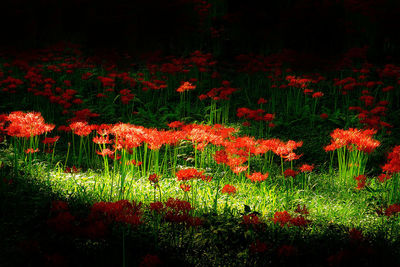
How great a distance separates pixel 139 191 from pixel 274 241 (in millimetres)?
1412

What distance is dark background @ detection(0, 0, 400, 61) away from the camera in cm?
1002

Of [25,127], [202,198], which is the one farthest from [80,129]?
[202,198]

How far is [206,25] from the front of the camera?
1167 centimetres

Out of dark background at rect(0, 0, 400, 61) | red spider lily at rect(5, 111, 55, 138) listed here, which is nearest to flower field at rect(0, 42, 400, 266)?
red spider lily at rect(5, 111, 55, 138)

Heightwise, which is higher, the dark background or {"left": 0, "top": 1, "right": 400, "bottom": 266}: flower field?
the dark background

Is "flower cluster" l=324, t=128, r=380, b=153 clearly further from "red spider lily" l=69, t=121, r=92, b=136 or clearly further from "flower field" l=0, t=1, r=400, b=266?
"red spider lily" l=69, t=121, r=92, b=136

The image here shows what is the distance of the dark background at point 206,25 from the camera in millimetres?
10016

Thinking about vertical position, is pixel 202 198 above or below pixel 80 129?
below

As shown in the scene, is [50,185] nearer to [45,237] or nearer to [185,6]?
[45,237]

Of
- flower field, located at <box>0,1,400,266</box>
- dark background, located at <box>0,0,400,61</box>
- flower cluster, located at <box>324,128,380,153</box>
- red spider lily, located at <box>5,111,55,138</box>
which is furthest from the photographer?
dark background, located at <box>0,0,400,61</box>

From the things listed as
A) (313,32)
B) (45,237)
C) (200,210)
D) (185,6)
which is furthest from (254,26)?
(45,237)

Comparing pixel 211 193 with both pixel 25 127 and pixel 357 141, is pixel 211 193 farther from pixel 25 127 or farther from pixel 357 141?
pixel 25 127

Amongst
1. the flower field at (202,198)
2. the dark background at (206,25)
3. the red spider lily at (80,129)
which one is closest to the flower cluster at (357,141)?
the flower field at (202,198)

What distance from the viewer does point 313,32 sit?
10.9m
